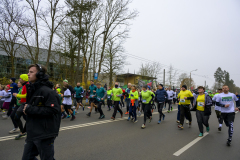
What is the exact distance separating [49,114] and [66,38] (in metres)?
22.8

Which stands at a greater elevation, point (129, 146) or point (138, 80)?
point (138, 80)

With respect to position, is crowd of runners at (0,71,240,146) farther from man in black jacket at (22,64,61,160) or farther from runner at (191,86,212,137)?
man in black jacket at (22,64,61,160)

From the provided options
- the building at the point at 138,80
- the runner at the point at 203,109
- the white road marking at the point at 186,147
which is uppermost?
the building at the point at 138,80

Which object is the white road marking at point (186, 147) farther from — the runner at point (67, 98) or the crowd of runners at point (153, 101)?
the runner at point (67, 98)

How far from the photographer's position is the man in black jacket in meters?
2.50

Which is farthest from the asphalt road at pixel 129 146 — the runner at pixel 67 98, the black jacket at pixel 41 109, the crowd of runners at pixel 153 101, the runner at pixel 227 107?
the runner at pixel 67 98

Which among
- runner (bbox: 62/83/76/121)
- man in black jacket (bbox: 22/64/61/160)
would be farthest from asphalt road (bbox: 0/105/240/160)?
runner (bbox: 62/83/76/121)

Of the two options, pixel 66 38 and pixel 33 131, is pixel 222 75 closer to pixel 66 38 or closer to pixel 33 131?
pixel 66 38

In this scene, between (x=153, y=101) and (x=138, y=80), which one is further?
(x=138, y=80)

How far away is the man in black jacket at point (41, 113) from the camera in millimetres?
2504

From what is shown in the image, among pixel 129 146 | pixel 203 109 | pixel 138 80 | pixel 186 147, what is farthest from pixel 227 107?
pixel 138 80

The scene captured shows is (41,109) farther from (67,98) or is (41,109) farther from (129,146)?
(67,98)

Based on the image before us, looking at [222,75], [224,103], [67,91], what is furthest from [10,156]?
[222,75]

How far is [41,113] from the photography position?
2459 millimetres
